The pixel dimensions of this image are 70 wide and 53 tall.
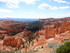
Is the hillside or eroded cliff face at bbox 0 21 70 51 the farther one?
eroded cliff face at bbox 0 21 70 51

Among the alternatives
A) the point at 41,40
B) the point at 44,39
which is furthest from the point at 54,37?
the point at 44,39

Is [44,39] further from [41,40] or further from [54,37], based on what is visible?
[54,37]

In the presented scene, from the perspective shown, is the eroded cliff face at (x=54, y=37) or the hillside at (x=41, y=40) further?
the eroded cliff face at (x=54, y=37)

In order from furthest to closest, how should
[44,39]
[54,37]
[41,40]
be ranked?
[44,39]
[41,40]
[54,37]

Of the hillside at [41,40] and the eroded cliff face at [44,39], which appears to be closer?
the hillside at [41,40]

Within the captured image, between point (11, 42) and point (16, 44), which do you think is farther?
point (11, 42)

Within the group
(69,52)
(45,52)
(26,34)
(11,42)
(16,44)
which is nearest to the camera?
(69,52)

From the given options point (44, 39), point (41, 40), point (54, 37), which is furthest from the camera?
point (44, 39)

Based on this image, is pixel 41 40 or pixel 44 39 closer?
pixel 41 40

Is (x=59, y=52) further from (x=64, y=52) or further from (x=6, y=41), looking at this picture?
(x=6, y=41)

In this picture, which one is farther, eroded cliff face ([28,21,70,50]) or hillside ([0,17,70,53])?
eroded cliff face ([28,21,70,50])

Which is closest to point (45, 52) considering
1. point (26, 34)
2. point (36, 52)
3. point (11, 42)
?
point (36, 52)
